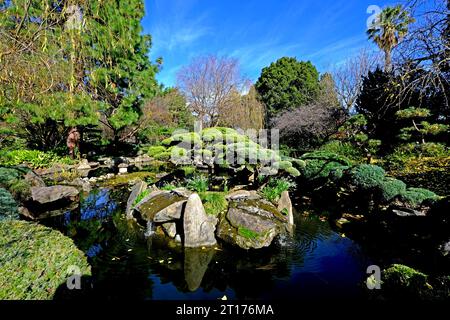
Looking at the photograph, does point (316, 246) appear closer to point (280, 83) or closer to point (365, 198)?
point (365, 198)

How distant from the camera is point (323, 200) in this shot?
852 centimetres

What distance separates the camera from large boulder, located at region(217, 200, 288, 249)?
4820 mm

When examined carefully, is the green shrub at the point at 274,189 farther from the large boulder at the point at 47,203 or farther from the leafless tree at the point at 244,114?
the leafless tree at the point at 244,114

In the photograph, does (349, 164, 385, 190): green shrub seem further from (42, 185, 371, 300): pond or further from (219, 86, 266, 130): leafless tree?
(219, 86, 266, 130): leafless tree

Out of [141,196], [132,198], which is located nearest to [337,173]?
[141,196]

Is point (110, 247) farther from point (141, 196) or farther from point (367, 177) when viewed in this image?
point (367, 177)

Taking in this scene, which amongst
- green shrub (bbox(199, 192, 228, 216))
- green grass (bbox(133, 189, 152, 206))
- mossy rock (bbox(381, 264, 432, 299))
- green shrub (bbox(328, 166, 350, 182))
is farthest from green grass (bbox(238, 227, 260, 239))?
green shrub (bbox(328, 166, 350, 182))

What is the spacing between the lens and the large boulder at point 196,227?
4922 millimetres

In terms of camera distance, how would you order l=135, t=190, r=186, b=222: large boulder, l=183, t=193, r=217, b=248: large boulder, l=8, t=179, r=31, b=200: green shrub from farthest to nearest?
l=8, t=179, r=31, b=200: green shrub → l=135, t=190, r=186, b=222: large boulder → l=183, t=193, r=217, b=248: large boulder

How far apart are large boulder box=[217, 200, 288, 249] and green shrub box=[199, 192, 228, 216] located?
0.77 ft

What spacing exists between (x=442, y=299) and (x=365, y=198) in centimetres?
440

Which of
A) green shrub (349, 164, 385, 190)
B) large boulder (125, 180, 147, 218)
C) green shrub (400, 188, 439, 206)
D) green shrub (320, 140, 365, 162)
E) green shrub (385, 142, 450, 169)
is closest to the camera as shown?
green shrub (400, 188, 439, 206)

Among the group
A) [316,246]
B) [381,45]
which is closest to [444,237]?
[316,246]

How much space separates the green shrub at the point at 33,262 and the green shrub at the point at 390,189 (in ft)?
20.6
